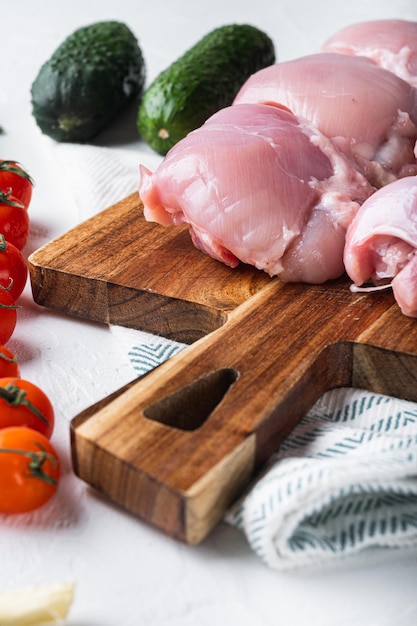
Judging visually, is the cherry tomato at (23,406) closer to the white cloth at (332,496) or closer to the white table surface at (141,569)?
the white table surface at (141,569)

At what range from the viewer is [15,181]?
2.75m

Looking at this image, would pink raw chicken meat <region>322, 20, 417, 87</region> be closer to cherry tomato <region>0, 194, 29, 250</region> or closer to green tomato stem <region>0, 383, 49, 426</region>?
cherry tomato <region>0, 194, 29, 250</region>

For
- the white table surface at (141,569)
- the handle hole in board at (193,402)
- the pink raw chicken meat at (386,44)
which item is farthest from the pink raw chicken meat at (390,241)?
the pink raw chicken meat at (386,44)

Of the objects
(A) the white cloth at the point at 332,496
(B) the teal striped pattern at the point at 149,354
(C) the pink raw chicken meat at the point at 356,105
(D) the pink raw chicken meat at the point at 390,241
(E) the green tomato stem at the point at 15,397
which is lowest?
(B) the teal striped pattern at the point at 149,354

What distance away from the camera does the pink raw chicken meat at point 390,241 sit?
2102 millimetres

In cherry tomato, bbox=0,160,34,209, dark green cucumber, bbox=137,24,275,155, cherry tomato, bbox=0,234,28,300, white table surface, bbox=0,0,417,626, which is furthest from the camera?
dark green cucumber, bbox=137,24,275,155

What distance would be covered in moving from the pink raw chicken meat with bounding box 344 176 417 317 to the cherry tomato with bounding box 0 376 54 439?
757mm

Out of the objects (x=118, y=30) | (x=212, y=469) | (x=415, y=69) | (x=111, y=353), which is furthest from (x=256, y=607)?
(x=118, y=30)

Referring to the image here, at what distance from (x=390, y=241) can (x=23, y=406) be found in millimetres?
856

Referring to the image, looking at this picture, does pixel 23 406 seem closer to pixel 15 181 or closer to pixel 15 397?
pixel 15 397

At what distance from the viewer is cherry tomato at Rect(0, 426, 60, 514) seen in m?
1.73

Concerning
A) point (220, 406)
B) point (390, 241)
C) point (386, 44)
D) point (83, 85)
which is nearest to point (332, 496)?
point (220, 406)

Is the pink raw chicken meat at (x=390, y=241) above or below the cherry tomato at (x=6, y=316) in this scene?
above

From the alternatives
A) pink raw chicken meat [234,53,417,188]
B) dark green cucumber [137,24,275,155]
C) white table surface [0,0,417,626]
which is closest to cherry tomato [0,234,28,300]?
white table surface [0,0,417,626]
